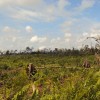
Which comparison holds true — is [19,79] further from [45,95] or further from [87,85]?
[87,85]

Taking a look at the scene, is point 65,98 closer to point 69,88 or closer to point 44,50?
point 69,88

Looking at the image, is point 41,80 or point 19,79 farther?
point 41,80

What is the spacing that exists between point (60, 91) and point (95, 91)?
50 centimetres

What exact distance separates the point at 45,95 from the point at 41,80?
870 mm

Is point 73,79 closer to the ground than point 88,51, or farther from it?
closer to the ground

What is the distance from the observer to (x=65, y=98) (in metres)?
4.58

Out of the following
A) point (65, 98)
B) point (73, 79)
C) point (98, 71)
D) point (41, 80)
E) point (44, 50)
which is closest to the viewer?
point (65, 98)

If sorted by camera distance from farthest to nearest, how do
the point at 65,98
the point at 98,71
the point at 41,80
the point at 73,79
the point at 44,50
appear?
the point at 44,50 → the point at 41,80 → the point at 98,71 → the point at 73,79 → the point at 65,98

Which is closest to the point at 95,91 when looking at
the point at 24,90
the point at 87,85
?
the point at 87,85

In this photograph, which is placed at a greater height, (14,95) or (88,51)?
(88,51)

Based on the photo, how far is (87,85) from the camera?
15.7 feet

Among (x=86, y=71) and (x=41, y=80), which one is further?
(x=41, y=80)

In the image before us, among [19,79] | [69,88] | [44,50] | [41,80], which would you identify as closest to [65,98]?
[69,88]

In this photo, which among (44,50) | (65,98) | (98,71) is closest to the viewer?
(65,98)
